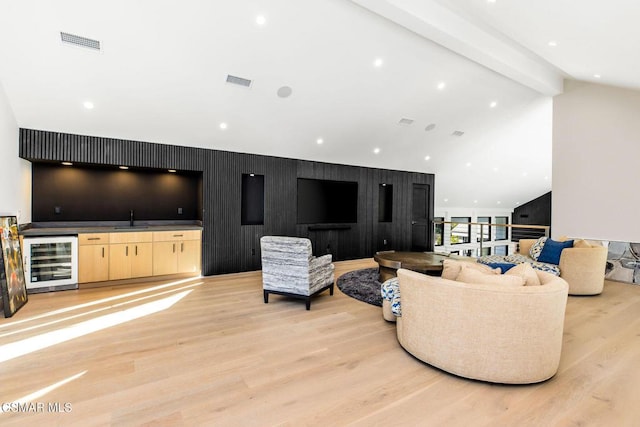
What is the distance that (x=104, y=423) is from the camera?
5.90ft

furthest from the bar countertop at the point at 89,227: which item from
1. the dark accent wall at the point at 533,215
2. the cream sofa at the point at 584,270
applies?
the dark accent wall at the point at 533,215

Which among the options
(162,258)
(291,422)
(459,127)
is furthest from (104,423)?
(459,127)

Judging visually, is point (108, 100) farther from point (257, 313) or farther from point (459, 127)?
point (459, 127)

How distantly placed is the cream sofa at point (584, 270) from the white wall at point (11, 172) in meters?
7.73

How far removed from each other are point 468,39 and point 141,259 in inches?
234

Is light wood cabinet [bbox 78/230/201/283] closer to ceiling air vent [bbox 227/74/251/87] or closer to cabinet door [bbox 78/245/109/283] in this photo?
cabinet door [bbox 78/245/109/283]

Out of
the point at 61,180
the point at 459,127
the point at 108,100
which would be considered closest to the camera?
the point at 108,100

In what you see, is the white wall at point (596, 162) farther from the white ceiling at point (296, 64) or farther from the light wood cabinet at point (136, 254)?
the light wood cabinet at point (136, 254)

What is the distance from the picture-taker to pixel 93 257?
4.64 meters

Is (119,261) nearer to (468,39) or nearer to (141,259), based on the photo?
(141,259)

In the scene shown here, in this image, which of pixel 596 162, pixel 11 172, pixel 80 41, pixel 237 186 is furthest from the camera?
pixel 237 186

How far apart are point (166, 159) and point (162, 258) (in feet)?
5.70

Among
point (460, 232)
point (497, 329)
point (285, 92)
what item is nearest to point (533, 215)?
point (460, 232)

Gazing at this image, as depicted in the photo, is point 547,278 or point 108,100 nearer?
point 547,278
